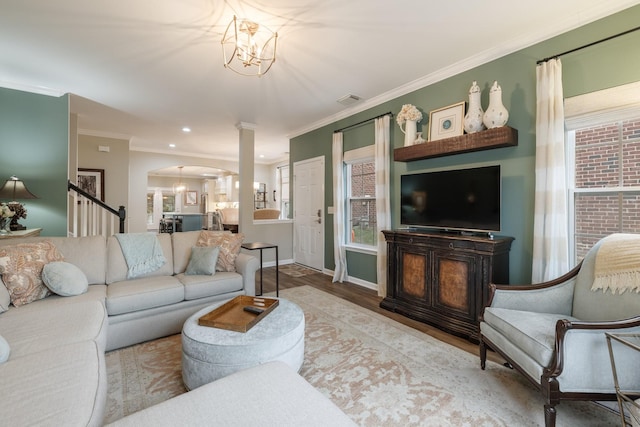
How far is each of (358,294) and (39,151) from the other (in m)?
4.72

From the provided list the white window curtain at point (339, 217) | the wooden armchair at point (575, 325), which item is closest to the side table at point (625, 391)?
the wooden armchair at point (575, 325)

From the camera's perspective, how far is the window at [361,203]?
4379mm

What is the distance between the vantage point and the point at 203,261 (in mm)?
3029

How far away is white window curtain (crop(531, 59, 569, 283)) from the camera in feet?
7.72

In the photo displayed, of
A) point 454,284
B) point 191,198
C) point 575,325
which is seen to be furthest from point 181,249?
point 191,198

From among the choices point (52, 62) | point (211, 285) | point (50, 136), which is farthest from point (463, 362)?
point (50, 136)

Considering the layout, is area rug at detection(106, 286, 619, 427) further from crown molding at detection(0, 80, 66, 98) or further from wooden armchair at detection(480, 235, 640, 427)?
crown molding at detection(0, 80, 66, 98)

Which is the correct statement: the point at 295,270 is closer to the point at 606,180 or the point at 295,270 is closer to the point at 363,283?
the point at 363,283

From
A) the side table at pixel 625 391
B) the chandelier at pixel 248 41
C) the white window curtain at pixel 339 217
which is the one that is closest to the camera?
the side table at pixel 625 391

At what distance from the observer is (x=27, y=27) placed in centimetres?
247

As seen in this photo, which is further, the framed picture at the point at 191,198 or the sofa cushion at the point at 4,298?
the framed picture at the point at 191,198

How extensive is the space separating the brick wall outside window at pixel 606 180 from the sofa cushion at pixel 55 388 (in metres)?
3.42

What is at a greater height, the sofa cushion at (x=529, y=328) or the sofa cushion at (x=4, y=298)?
the sofa cushion at (x=4, y=298)

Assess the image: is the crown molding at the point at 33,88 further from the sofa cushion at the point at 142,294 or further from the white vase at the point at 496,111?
the white vase at the point at 496,111
